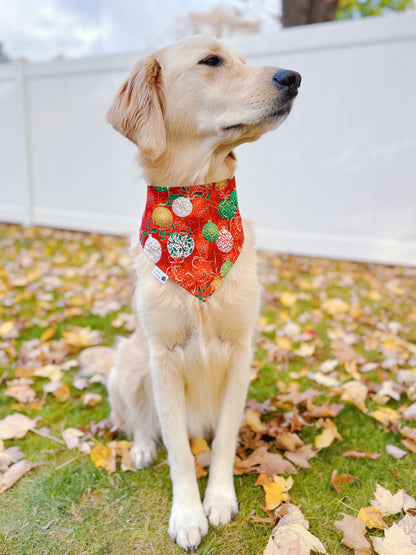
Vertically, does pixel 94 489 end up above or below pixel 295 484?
below

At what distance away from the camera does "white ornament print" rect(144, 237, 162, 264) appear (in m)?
1.71

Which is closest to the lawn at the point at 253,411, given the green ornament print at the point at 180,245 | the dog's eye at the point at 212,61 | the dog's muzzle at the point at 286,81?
the green ornament print at the point at 180,245

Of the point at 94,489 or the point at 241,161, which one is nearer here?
the point at 94,489

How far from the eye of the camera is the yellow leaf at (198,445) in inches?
81.5

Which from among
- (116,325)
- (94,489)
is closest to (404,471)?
(94,489)

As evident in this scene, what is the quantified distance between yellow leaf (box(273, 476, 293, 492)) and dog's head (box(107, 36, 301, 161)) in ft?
4.52

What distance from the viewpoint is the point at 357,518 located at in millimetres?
1589

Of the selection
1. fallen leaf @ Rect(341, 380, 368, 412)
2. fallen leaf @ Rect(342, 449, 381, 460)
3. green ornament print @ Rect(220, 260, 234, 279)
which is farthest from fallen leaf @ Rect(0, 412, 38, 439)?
fallen leaf @ Rect(341, 380, 368, 412)

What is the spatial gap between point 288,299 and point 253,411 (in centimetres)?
174

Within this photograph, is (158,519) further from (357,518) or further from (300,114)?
(300,114)

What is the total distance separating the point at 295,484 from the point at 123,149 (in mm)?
4665

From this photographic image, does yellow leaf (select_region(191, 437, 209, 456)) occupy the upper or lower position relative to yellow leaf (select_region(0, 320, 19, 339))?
upper

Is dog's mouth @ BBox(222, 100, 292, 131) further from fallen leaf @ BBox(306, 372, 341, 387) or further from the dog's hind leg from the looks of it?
fallen leaf @ BBox(306, 372, 341, 387)

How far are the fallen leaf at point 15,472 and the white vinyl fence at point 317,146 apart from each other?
358 cm
